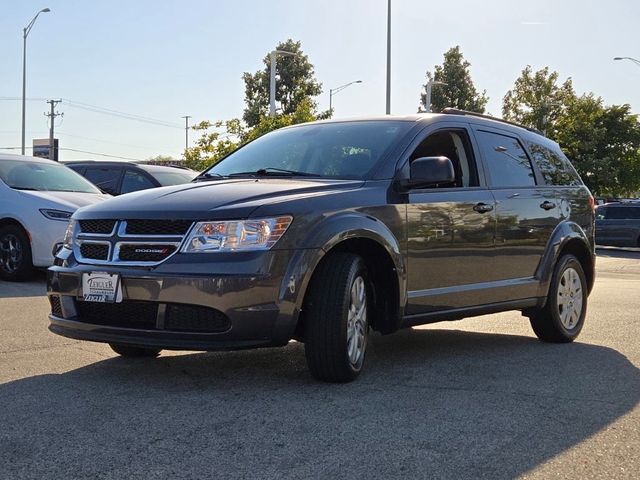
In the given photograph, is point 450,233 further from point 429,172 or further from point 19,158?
point 19,158

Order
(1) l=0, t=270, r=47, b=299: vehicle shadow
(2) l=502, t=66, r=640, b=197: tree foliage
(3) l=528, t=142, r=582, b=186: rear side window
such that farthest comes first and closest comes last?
(2) l=502, t=66, r=640, b=197: tree foliage, (1) l=0, t=270, r=47, b=299: vehicle shadow, (3) l=528, t=142, r=582, b=186: rear side window

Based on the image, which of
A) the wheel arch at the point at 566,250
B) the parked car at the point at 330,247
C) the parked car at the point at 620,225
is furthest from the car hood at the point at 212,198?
the parked car at the point at 620,225

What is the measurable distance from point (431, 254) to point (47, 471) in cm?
308

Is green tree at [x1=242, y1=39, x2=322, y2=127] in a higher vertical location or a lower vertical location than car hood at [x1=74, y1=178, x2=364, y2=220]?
higher

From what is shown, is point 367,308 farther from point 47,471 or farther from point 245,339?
point 47,471

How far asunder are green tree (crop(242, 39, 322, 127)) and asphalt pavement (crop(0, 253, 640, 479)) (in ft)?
197

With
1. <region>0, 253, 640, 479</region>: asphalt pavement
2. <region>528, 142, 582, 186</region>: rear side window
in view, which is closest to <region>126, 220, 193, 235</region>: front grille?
<region>0, 253, 640, 479</region>: asphalt pavement

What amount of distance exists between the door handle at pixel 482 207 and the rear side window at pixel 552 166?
45.4 inches

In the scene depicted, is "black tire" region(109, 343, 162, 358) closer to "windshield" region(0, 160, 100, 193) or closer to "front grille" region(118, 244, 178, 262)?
"front grille" region(118, 244, 178, 262)

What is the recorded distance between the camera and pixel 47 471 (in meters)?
3.44

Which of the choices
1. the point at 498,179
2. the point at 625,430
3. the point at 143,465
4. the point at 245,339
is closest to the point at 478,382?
the point at 625,430

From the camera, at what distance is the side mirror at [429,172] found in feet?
18.4

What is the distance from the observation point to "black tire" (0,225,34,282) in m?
10.7

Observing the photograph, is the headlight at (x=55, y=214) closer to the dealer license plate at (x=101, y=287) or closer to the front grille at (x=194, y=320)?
the dealer license plate at (x=101, y=287)
